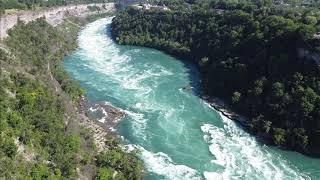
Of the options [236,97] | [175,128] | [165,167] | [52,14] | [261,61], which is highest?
[261,61]

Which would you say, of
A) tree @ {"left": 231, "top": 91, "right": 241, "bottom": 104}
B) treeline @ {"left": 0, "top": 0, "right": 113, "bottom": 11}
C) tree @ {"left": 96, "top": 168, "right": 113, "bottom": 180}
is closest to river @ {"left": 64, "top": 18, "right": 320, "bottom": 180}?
tree @ {"left": 231, "top": 91, "right": 241, "bottom": 104}

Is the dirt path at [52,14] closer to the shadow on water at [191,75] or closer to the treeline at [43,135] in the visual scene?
the treeline at [43,135]

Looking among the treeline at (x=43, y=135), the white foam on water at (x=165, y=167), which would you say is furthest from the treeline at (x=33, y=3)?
the white foam on water at (x=165, y=167)

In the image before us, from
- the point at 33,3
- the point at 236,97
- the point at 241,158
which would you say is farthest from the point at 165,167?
the point at 33,3

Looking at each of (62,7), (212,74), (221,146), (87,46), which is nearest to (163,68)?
(212,74)

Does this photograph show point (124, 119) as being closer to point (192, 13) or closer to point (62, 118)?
point (62, 118)

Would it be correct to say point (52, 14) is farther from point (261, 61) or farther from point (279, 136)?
point (279, 136)
